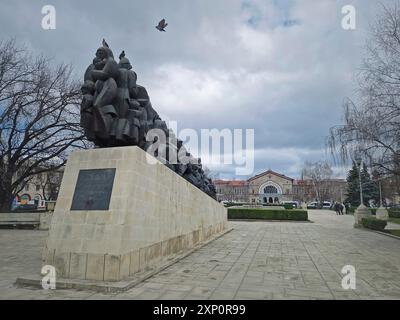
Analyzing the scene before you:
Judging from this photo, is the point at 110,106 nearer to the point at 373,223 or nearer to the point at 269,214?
the point at 373,223

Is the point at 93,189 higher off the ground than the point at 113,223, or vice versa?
the point at 93,189

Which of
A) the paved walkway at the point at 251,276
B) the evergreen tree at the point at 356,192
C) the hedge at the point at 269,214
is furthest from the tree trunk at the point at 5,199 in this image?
the evergreen tree at the point at 356,192

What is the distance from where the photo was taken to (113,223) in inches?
215

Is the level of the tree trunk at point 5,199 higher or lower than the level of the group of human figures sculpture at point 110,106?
lower

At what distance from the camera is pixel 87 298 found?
4414mm

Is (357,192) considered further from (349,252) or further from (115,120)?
(115,120)

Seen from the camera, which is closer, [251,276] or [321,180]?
[251,276]

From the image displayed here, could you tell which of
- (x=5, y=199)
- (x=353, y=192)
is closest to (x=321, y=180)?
(x=353, y=192)

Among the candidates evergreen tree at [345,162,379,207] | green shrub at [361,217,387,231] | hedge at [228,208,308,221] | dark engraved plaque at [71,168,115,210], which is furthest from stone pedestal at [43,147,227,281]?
evergreen tree at [345,162,379,207]

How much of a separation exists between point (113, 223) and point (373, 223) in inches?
713

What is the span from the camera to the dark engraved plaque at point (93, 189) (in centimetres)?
580

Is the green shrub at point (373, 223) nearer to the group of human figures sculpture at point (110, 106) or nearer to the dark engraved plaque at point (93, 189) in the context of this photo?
the group of human figures sculpture at point (110, 106)

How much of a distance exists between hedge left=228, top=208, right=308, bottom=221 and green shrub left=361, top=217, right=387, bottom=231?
772cm

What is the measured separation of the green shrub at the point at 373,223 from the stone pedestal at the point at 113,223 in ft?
51.0
